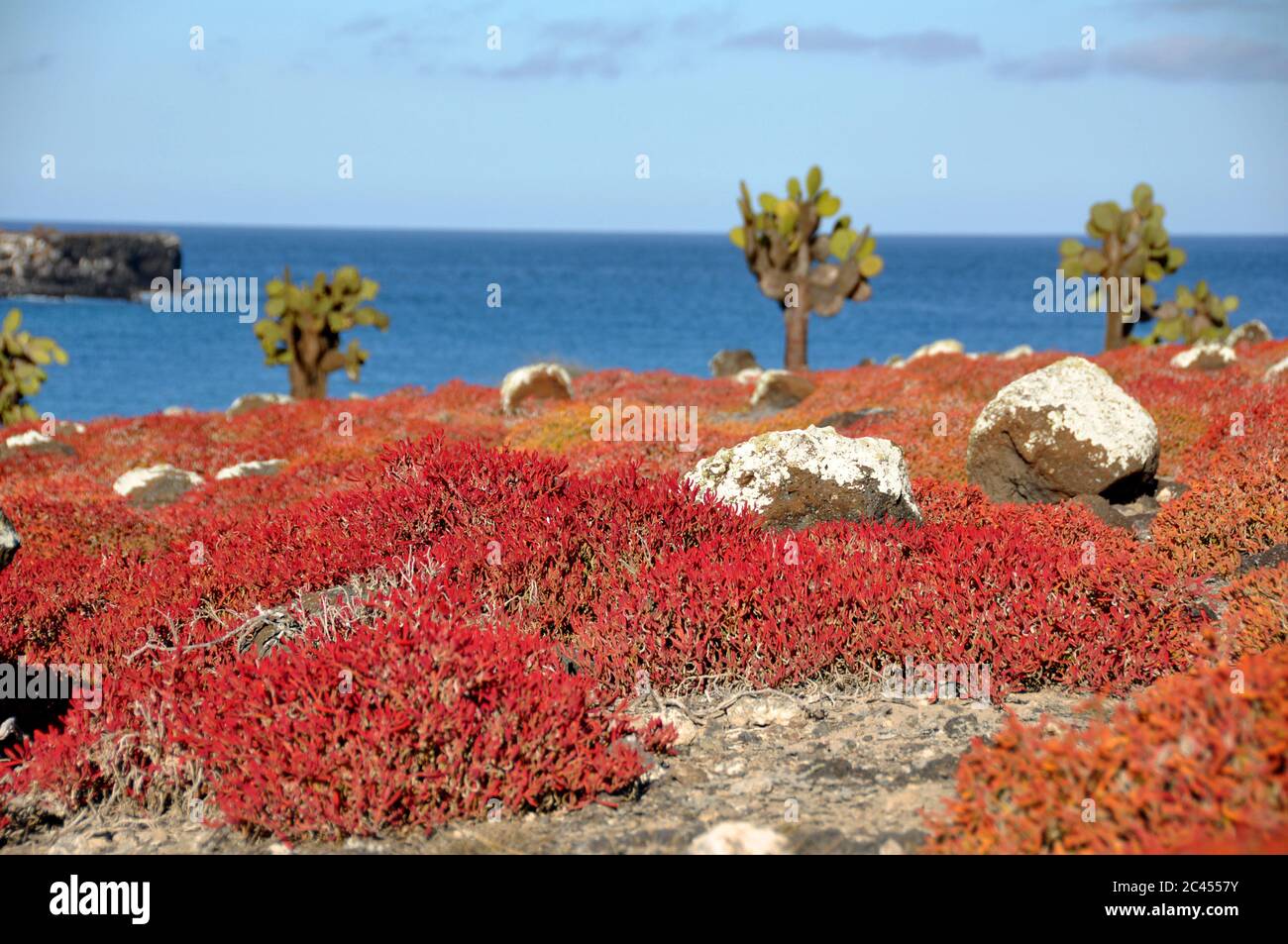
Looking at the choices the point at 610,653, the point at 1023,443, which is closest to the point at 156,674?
the point at 610,653

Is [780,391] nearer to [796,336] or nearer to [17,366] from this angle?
[796,336]

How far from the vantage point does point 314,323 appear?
2750 centimetres

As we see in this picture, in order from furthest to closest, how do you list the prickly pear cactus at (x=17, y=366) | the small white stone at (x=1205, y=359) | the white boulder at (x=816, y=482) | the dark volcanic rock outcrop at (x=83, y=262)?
1. the dark volcanic rock outcrop at (x=83, y=262)
2. the prickly pear cactus at (x=17, y=366)
3. the small white stone at (x=1205, y=359)
4. the white boulder at (x=816, y=482)

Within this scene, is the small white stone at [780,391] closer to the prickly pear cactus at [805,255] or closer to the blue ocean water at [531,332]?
the prickly pear cactus at [805,255]

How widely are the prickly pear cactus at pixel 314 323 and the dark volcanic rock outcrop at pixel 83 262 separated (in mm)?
90772

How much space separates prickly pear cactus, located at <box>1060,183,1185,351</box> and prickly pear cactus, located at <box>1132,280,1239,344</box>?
6.60 ft

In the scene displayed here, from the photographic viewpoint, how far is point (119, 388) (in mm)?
63156

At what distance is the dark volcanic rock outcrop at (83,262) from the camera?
109875 millimetres

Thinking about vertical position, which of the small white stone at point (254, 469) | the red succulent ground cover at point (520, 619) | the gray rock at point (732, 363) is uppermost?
the gray rock at point (732, 363)

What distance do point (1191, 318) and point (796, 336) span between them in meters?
12.9

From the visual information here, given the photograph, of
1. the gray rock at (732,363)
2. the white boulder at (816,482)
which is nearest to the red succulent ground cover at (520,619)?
the white boulder at (816,482)
